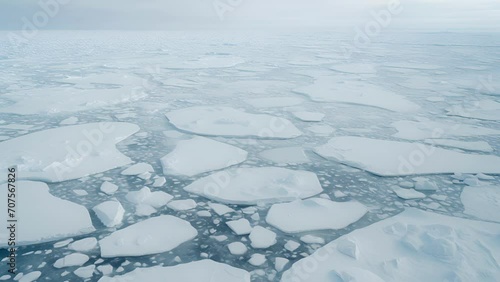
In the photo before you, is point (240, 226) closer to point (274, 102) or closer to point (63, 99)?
point (274, 102)

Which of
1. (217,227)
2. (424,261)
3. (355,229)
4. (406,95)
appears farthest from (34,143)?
(406,95)

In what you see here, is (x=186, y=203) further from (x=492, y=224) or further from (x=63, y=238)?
(x=492, y=224)

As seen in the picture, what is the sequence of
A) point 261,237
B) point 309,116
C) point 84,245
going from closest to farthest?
point 84,245 < point 261,237 < point 309,116

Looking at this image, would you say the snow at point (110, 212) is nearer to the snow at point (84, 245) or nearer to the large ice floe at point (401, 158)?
the snow at point (84, 245)

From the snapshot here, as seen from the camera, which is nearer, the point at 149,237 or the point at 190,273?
the point at 190,273

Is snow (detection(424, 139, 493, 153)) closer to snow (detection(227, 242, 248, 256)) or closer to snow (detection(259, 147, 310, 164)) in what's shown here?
snow (detection(259, 147, 310, 164))

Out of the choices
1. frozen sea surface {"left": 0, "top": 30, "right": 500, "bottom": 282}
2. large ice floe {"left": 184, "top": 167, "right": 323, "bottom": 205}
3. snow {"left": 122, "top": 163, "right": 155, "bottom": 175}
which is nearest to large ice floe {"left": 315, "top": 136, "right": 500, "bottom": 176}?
frozen sea surface {"left": 0, "top": 30, "right": 500, "bottom": 282}

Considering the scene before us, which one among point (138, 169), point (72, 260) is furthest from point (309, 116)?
point (72, 260)
